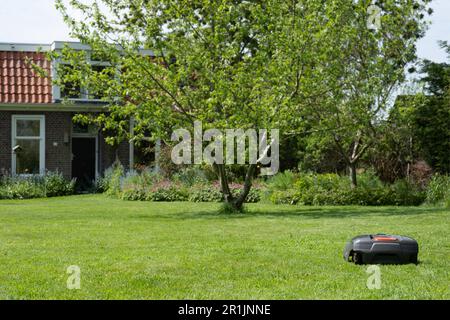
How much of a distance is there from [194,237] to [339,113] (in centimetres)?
1040

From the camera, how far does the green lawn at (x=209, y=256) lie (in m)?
6.48

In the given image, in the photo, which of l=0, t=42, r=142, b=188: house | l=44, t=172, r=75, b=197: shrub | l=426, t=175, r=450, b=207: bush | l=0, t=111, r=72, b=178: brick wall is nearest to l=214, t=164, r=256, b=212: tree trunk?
l=426, t=175, r=450, b=207: bush

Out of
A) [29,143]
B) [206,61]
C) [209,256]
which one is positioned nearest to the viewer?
[209,256]

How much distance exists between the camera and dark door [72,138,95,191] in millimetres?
27000

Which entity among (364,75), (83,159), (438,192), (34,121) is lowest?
(438,192)

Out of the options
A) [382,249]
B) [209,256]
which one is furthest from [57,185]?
[382,249]

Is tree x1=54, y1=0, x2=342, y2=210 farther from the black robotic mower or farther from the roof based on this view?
the roof

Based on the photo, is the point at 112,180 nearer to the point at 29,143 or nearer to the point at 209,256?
the point at 29,143

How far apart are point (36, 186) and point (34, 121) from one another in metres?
3.38

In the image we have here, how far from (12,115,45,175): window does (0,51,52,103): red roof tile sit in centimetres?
69

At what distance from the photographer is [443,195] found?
62.2 ft

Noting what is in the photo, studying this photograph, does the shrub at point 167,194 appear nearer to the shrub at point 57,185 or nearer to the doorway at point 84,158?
the shrub at point 57,185

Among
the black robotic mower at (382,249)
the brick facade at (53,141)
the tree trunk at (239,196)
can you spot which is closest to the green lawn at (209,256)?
the black robotic mower at (382,249)

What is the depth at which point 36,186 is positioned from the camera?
23.5 m
